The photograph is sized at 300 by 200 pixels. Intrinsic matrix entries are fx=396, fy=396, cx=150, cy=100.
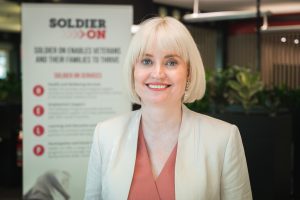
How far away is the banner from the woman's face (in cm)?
148

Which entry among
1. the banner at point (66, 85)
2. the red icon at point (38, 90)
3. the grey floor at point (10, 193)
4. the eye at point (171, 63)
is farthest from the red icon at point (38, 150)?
the grey floor at point (10, 193)

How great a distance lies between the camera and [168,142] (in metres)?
1.75

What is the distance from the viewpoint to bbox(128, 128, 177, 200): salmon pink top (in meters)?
1.62

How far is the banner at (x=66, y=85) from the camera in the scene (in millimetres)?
3008

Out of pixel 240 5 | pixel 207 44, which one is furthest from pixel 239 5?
pixel 207 44

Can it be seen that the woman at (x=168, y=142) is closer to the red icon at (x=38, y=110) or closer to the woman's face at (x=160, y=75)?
the woman's face at (x=160, y=75)

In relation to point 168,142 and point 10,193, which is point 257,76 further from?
point 10,193

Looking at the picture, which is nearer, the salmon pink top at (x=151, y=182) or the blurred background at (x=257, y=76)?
the salmon pink top at (x=151, y=182)

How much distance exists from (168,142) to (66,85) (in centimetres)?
153

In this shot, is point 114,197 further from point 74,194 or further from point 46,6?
point 46,6

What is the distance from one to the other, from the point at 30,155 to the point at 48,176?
0.71ft

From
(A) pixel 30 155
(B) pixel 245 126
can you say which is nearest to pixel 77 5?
(A) pixel 30 155

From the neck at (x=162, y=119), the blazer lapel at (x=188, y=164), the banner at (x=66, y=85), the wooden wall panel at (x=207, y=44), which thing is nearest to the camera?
the blazer lapel at (x=188, y=164)

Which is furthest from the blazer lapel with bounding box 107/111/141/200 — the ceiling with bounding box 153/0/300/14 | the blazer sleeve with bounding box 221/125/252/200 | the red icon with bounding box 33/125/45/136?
the ceiling with bounding box 153/0/300/14
